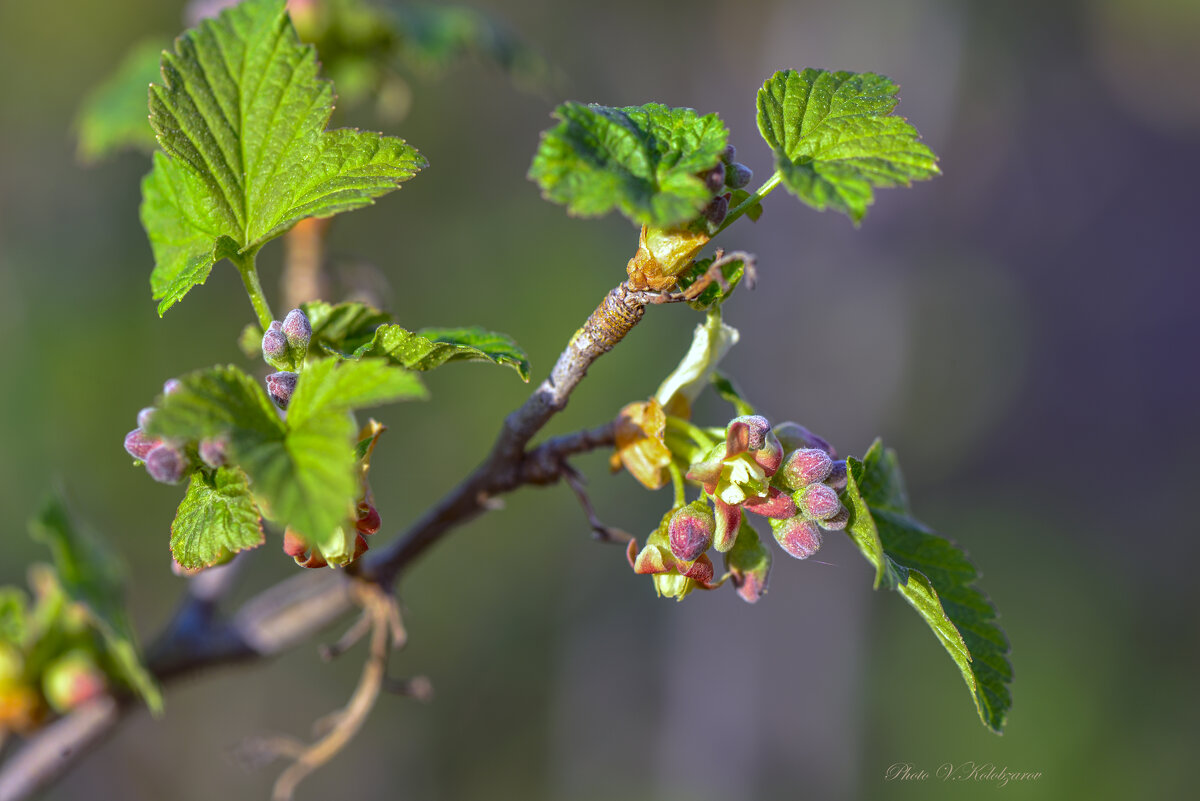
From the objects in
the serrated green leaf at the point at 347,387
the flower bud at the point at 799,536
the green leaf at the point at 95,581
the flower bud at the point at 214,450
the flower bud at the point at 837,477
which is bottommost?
the green leaf at the point at 95,581

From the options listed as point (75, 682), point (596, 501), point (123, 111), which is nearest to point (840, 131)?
point (75, 682)

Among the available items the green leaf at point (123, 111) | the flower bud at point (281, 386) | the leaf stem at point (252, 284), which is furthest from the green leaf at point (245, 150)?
the green leaf at point (123, 111)

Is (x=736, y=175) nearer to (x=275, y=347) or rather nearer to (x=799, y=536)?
(x=799, y=536)

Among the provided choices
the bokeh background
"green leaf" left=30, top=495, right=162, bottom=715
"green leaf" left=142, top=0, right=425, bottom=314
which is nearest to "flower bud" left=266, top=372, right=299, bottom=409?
"green leaf" left=142, top=0, right=425, bottom=314

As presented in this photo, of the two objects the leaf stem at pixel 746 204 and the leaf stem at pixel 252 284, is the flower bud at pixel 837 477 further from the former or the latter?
the leaf stem at pixel 252 284

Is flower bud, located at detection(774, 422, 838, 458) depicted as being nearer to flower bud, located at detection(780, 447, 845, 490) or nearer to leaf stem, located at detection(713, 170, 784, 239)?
flower bud, located at detection(780, 447, 845, 490)

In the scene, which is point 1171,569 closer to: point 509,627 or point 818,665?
point 818,665

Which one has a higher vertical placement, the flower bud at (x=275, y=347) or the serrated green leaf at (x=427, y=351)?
the serrated green leaf at (x=427, y=351)
